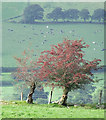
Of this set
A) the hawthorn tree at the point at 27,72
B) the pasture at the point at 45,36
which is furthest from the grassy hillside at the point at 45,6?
the hawthorn tree at the point at 27,72

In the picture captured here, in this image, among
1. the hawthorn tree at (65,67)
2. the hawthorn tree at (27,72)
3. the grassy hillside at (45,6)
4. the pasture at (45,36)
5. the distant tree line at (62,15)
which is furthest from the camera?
the grassy hillside at (45,6)

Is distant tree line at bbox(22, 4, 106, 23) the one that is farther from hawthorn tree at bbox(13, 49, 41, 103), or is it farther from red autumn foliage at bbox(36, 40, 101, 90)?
red autumn foliage at bbox(36, 40, 101, 90)

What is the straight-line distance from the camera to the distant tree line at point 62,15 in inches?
3947

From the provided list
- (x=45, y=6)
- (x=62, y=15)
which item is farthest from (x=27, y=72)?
(x=45, y=6)

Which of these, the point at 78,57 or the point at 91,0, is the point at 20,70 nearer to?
the point at 78,57

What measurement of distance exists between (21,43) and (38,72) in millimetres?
72793

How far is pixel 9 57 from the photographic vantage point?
294 ft

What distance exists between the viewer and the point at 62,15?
322 feet

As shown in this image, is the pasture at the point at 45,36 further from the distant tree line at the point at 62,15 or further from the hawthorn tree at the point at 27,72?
the hawthorn tree at the point at 27,72

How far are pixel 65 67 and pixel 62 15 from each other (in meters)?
78.3

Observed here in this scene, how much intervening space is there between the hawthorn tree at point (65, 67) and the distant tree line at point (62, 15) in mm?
76957

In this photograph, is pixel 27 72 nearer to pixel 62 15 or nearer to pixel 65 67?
pixel 65 67

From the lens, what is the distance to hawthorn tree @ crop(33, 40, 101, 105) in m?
21.2

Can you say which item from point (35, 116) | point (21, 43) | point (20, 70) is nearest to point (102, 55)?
point (21, 43)
